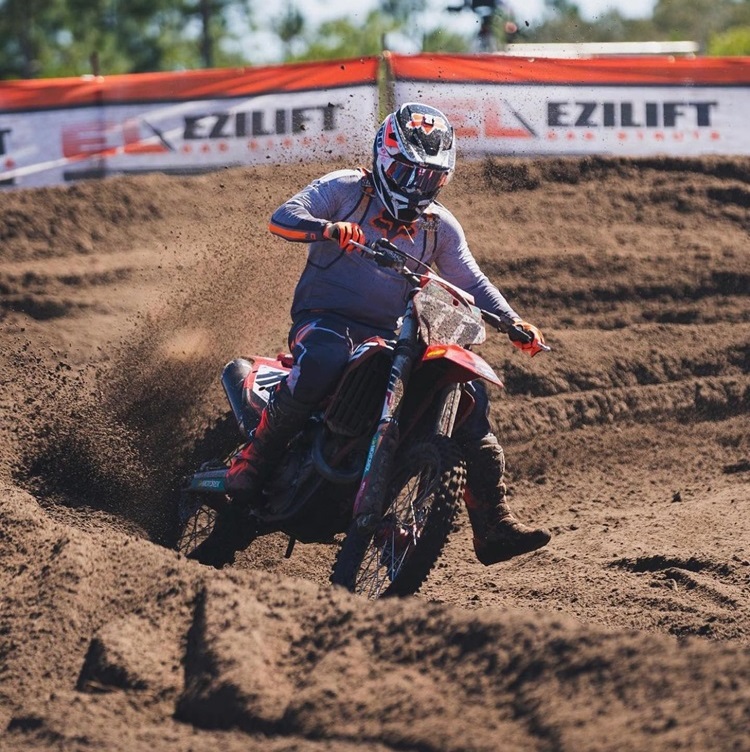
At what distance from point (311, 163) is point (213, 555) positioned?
20.5ft

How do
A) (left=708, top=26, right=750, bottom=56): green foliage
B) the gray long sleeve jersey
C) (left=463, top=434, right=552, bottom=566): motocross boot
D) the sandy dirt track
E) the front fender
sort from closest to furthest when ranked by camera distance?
the sandy dirt track
the front fender
(left=463, top=434, right=552, bottom=566): motocross boot
the gray long sleeve jersey
(left=708, top=26, right=750, bottom=56): green foliage

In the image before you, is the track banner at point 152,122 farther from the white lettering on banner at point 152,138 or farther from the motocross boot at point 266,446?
the motocross boot at point 266,446

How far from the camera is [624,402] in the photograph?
9.80m

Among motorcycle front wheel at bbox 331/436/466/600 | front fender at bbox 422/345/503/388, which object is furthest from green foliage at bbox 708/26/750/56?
motorcycle front wheel at bbox 331/436/466/600

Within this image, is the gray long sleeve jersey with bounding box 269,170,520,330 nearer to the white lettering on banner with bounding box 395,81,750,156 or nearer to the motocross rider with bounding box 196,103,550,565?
the motocross rider with bounding box 196,103,550,565

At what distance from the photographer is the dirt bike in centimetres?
570

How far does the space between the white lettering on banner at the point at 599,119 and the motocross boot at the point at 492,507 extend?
7.29 m

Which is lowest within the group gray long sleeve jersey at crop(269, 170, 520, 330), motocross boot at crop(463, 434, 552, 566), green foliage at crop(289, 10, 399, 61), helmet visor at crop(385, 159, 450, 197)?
green foliage at crop(289, 10, 399, 61)

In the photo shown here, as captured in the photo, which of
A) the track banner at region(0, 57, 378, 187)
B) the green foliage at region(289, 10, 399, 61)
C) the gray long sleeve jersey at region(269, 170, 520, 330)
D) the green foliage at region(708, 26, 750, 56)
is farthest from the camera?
the green foliage at region(289, 10, 399, 61)

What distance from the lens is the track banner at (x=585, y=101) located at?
42.6ft

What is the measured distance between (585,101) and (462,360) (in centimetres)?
829

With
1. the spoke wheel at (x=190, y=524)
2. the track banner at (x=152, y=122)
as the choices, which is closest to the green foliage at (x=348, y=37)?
the track banner at (x=152, y=122)

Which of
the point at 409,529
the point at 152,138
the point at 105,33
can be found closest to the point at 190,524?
the point at 409,529

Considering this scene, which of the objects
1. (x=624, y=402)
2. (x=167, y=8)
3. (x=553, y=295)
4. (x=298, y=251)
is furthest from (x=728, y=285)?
(x=167, y=8)
